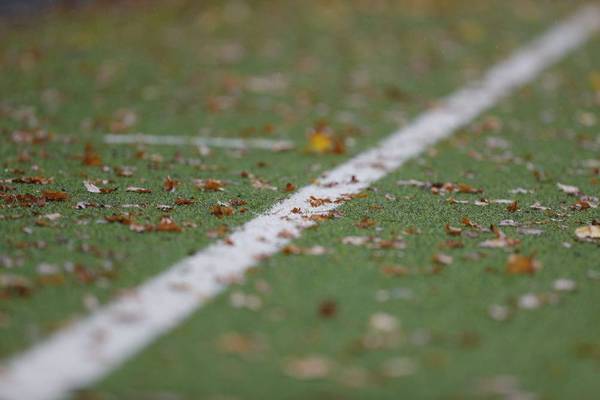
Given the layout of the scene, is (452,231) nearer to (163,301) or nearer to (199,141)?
(163,301)

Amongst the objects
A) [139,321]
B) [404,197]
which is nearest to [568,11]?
[404,197]

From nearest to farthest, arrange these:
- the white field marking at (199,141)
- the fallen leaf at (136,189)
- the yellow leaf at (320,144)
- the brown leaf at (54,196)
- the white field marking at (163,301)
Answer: the white field marking at (163,301), the brown leaf at (54,196), the fallen leaf at (136,189), the yellow leaf at (320,144), the white field marking at (199,141)

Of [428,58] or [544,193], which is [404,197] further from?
[428,58]

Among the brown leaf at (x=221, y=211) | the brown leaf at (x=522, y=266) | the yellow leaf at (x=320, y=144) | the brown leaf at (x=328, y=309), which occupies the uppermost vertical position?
the yellow leaf at (x=320, y=144)

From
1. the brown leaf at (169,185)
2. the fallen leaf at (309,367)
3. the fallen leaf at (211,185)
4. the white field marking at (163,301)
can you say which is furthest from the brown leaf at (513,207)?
the fallen leaf at (309,367)

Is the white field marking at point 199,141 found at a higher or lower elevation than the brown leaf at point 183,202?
higher

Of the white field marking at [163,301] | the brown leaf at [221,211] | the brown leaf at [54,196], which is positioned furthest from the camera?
the brown leaf at [54,196]

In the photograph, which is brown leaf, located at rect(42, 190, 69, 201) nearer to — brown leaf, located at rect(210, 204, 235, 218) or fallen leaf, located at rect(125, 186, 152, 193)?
fallen leaf, located at rect(125, 186, 152, 193)

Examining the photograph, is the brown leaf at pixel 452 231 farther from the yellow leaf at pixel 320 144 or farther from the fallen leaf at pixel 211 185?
the yellow leaf at pixel 320 144
